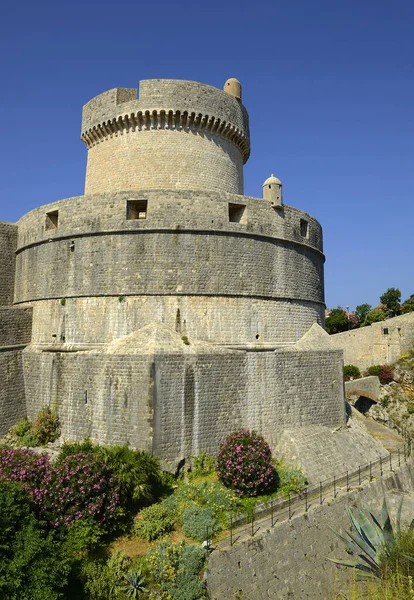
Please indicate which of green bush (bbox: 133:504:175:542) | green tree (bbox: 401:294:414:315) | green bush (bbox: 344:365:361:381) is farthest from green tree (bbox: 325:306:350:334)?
green bush (bbox: 133:504:175:542)

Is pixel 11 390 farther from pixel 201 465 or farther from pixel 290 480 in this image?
pixel 290 480

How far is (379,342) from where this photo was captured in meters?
32.0

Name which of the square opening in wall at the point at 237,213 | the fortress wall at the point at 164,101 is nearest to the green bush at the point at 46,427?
the square opening in wall at the point at 237,213

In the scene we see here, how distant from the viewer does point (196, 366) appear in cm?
1279

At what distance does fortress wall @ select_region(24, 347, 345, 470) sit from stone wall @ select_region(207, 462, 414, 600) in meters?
3.05

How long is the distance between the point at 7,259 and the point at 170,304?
8.74m

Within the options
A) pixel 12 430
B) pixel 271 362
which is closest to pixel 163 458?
pixel 271 362

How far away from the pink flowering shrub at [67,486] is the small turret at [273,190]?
460 inches

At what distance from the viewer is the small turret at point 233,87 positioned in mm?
20828

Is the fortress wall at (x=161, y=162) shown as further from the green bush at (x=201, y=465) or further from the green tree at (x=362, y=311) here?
the green tree at (x=362, y=311)

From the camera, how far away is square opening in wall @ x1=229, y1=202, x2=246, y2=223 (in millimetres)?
16391

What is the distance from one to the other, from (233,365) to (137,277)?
4.66 meters

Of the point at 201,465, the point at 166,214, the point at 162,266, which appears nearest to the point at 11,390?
the point at 162,266

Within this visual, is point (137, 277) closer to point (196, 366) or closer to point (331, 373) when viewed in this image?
point (196, 366)
